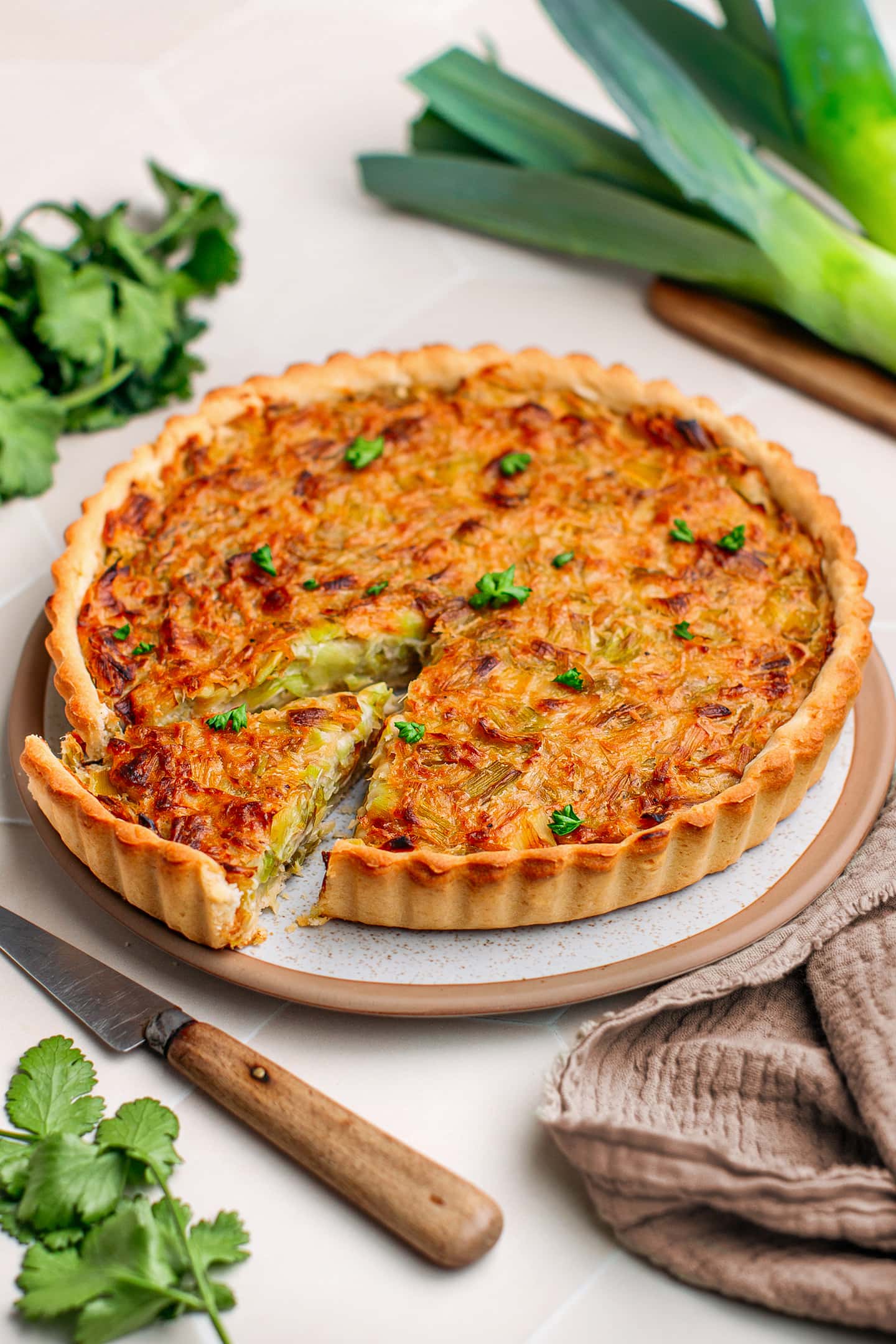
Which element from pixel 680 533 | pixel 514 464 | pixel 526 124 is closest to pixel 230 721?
pixel 514 464

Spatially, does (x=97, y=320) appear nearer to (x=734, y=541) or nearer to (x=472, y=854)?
(x=734, y=541)

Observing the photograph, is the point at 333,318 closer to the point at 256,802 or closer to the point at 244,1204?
the point at 256,802

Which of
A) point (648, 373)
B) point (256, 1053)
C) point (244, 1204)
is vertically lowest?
point (244, 1204)

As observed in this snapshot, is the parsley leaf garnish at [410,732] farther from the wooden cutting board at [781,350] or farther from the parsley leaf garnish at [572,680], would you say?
the wooden cutting board at [781,350]

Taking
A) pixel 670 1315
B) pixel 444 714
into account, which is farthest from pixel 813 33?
pixel 670 1315

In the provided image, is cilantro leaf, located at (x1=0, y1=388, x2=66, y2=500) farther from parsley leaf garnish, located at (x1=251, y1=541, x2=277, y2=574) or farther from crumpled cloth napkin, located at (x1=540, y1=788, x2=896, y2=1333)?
crumpled cloth napkin, located at (x1=540, y1=788, x2=896, y2=1333)

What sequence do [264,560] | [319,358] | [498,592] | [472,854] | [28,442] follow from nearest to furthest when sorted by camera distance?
[472,854] < [498,592] < [264,560] < [28,442] < [319,358]

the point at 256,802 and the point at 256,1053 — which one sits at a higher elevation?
the point at 256,802
